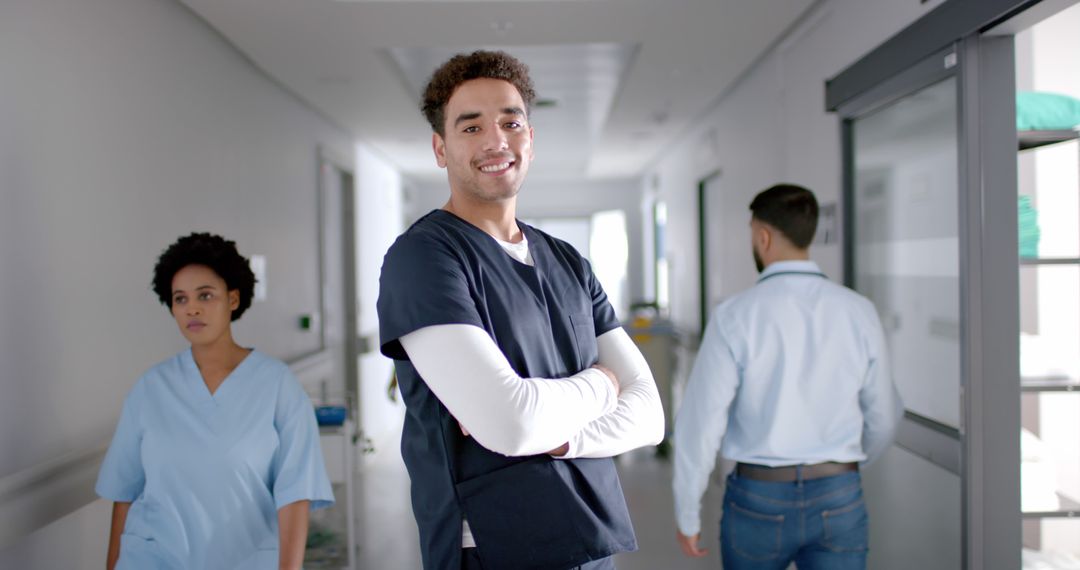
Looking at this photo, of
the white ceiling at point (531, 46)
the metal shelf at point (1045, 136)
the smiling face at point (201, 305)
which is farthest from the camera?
the white ceiling at point (531, 46)

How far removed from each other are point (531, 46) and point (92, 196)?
7.67 ft

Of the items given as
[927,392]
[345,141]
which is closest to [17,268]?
[927,392]

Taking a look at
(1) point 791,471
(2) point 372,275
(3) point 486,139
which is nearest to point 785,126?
(1) point 791,471

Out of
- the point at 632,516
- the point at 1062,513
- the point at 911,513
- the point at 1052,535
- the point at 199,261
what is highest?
the point at 199,261

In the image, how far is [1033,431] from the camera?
289 cm

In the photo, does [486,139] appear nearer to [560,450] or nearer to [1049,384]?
[560,450]

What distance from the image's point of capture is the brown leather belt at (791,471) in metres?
2.17

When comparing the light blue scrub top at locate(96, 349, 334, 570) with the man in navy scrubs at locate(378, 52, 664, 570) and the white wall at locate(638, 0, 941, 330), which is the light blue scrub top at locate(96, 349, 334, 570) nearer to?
the man in navy scrubs at locate(378, 52, 664, 570)

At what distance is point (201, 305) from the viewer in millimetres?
2074

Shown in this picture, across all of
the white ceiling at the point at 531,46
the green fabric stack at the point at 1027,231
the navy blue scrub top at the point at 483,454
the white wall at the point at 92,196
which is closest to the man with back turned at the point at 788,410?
the green fabric stack at the point at 1027,231

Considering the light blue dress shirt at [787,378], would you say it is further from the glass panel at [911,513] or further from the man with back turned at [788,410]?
the glass panel at [911,513]

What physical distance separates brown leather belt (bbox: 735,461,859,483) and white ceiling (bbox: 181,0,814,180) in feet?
6.95

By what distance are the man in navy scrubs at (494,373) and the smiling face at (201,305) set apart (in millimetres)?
1017

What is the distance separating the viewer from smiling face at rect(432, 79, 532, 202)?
1.30 m
